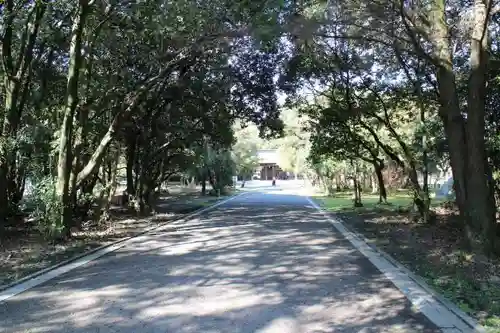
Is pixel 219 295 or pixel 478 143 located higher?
pixel 478 143

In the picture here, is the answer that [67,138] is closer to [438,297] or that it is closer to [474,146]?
[474,146]

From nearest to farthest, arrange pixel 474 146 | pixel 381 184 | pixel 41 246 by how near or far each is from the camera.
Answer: pixel 474 146
pixel 41 246
pixel 381 184

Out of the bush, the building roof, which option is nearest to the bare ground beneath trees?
the bush

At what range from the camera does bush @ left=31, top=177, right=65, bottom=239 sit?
1295cm

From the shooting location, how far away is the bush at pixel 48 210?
12.9 m

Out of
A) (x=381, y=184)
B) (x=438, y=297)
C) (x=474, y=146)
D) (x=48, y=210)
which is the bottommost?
(x=438, y=297)

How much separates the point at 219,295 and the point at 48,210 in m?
6.98

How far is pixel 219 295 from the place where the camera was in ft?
25.0

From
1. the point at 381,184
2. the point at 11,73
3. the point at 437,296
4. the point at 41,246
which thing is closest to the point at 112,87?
the point at 11,73

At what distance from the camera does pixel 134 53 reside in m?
17.3

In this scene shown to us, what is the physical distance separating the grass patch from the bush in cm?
776

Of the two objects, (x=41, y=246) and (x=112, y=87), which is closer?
(x=41, y=246)

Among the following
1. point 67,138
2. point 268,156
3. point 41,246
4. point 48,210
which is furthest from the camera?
point 268,156

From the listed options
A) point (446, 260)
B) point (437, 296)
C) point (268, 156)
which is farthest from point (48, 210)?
point (268, 156)
